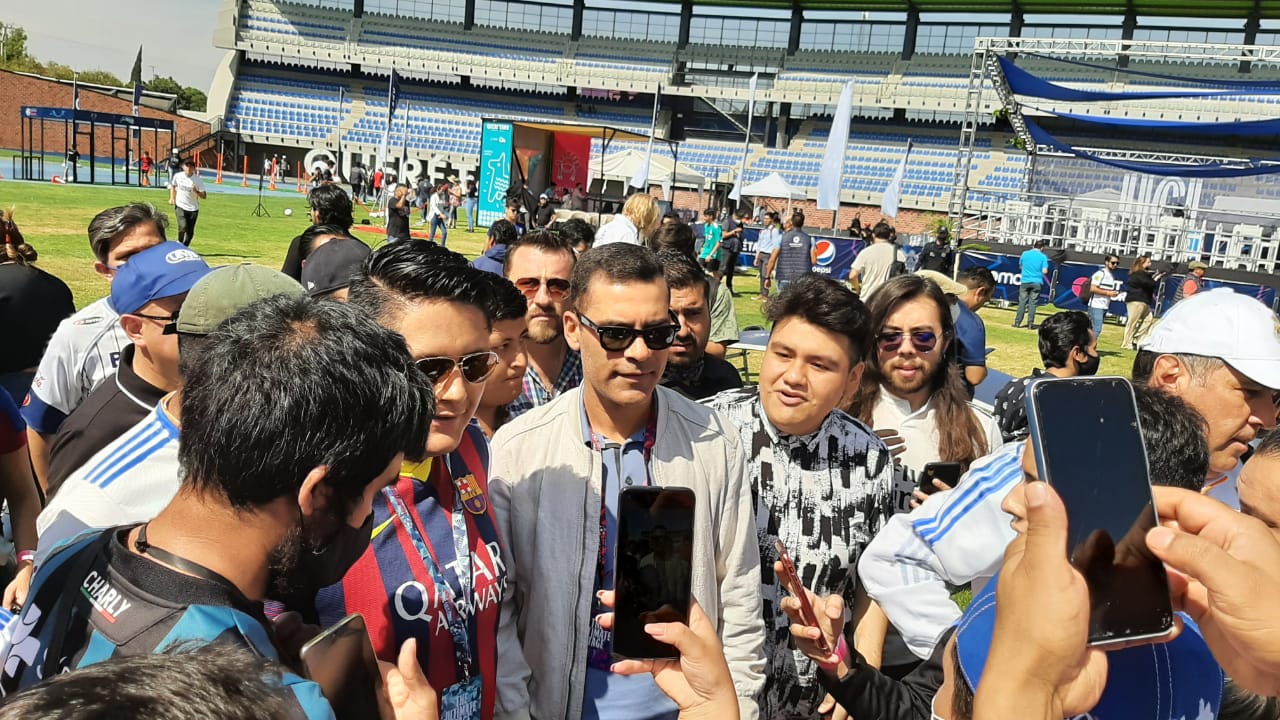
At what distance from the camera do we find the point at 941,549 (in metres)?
2.19

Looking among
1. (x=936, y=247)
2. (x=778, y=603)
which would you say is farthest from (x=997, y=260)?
(x=778, y=603)

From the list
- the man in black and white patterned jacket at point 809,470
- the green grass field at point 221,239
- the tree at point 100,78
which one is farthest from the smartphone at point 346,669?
the tree at point 100,78

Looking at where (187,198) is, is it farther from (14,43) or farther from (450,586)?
(14,43)

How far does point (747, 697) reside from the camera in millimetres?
2264

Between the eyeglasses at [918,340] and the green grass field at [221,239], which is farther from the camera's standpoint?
the green grass field at [221,239]

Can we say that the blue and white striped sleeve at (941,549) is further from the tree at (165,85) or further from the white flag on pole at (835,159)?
the tree at (165,85)

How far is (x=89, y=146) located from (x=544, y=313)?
45.1m

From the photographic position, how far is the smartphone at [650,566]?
172cm

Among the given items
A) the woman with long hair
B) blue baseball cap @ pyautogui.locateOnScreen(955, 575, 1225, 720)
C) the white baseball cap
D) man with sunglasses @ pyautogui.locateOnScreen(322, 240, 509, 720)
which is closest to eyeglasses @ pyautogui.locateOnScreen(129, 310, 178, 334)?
man with sunglasses @ pyautogui.locateOnScreen(322, 240, 509, 720)

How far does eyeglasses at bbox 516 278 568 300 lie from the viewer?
409 cm

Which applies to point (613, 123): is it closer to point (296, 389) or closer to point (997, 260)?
point (997, 260)

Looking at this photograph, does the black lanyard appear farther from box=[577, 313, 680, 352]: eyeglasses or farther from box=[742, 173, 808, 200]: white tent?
box=[742, 173, 808, 200]: white tent

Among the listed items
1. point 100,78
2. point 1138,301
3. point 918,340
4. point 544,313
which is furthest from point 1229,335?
point 100,78

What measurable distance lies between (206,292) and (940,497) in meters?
2.08
